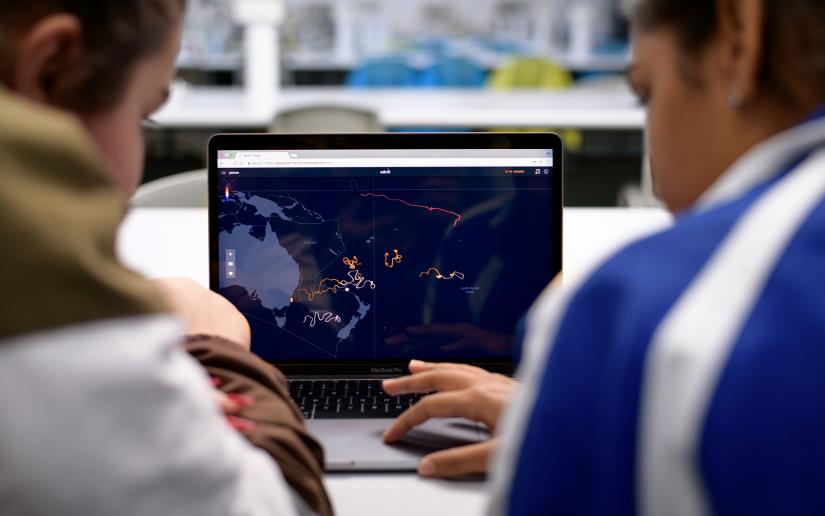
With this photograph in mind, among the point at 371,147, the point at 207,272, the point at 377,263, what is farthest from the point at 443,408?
the point at 207,272

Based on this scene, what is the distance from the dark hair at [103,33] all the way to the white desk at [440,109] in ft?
10.1

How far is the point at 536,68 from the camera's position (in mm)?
6922

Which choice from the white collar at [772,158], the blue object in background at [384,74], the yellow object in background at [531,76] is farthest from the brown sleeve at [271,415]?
the blue object in background at [384,74]

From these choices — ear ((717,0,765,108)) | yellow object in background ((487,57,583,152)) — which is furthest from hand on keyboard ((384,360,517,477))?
yellow object in background ((487,57,583,152))

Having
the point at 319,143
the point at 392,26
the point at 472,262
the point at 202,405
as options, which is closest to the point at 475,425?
the point at 472,262

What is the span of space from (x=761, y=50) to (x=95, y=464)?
46 centimetres

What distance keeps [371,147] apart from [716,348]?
83cm

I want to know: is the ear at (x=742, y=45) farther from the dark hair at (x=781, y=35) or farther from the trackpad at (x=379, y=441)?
the trackpad at (x=379, y=441)

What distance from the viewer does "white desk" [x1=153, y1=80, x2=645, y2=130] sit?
13.6 feet

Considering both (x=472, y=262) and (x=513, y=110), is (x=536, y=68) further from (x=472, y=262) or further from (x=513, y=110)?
(x=472, y=262)

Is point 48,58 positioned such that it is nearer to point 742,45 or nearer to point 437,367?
point 742,45

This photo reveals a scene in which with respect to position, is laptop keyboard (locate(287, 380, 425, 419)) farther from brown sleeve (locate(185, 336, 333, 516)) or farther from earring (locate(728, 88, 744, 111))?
earring (locate(728, 88, 744, 111))

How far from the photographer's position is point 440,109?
4.41 metres

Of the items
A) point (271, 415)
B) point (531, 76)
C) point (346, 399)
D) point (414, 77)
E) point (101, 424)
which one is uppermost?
point (101, 424)
